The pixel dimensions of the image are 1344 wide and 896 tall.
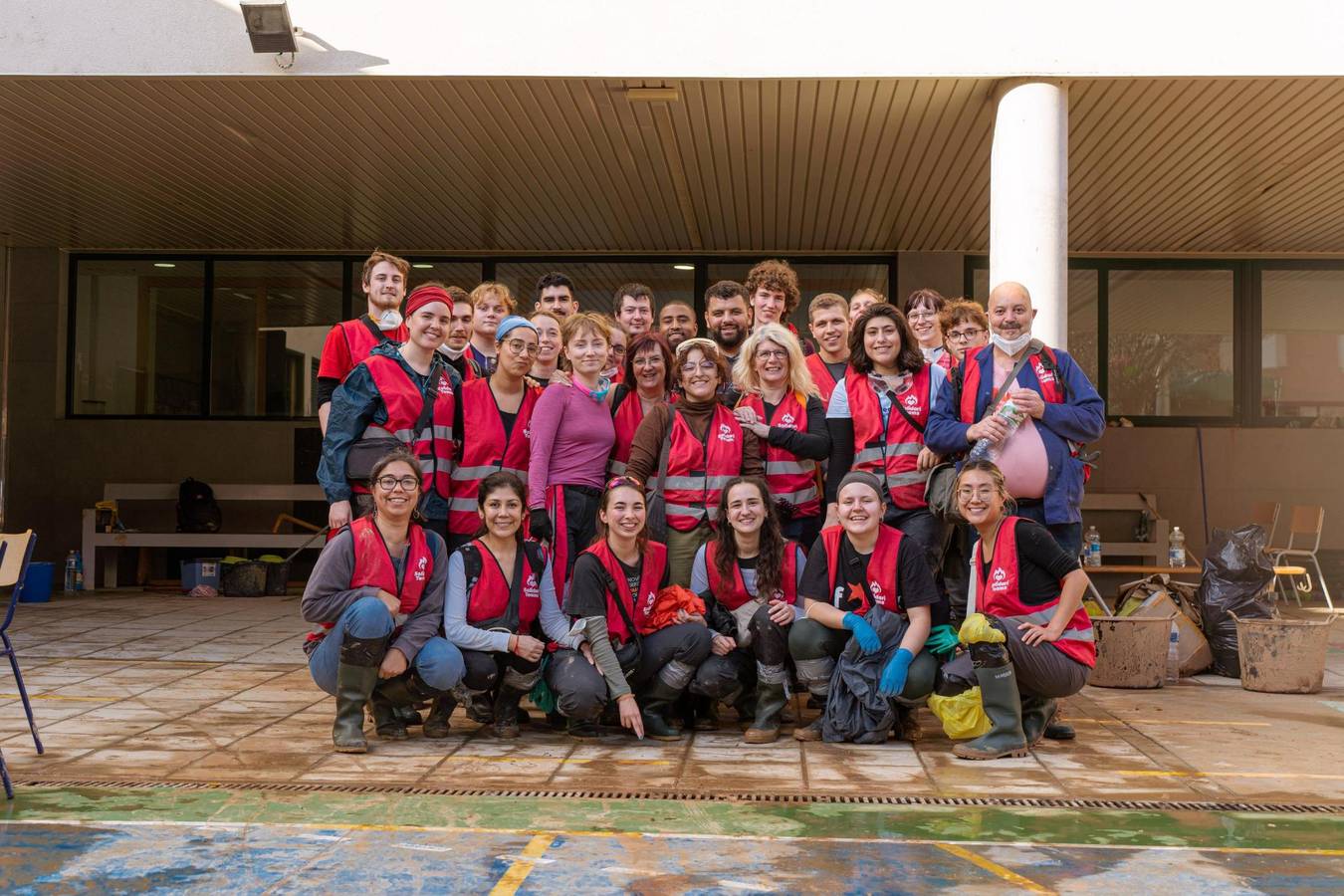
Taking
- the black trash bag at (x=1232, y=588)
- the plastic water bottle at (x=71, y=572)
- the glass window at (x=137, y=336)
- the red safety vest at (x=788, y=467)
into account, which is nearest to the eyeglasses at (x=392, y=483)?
the red safety vest at (x=788, y=467)

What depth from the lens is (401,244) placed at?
475 inches

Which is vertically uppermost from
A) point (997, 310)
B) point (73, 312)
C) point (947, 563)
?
point (73, 312)

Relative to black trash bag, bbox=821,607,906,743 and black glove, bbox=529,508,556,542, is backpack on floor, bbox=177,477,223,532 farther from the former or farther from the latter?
black trash bag, bbox=821,607,906,743

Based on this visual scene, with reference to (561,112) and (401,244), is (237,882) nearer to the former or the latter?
(561,112)

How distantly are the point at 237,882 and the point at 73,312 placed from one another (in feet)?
36.1

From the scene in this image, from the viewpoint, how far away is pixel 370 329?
18.1ft

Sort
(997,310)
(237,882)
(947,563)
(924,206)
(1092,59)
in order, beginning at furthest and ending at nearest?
(924,206) → (1092,59) → (947,563) → (997,310) → (237,882)

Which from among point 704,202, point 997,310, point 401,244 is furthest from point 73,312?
point 997,310

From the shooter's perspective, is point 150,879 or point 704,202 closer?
point 150,879

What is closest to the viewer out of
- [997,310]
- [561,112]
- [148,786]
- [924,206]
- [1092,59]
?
[148,786]

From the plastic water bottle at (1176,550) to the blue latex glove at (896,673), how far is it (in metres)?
5.87

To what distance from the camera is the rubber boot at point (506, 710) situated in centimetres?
491

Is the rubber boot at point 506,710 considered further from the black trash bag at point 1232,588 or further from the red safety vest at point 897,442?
the black trash bag at point 1232,588

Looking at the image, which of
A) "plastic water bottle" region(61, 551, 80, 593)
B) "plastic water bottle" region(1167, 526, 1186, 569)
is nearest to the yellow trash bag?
"plastic water bottle" region(1167, 526, 1186, 569)
